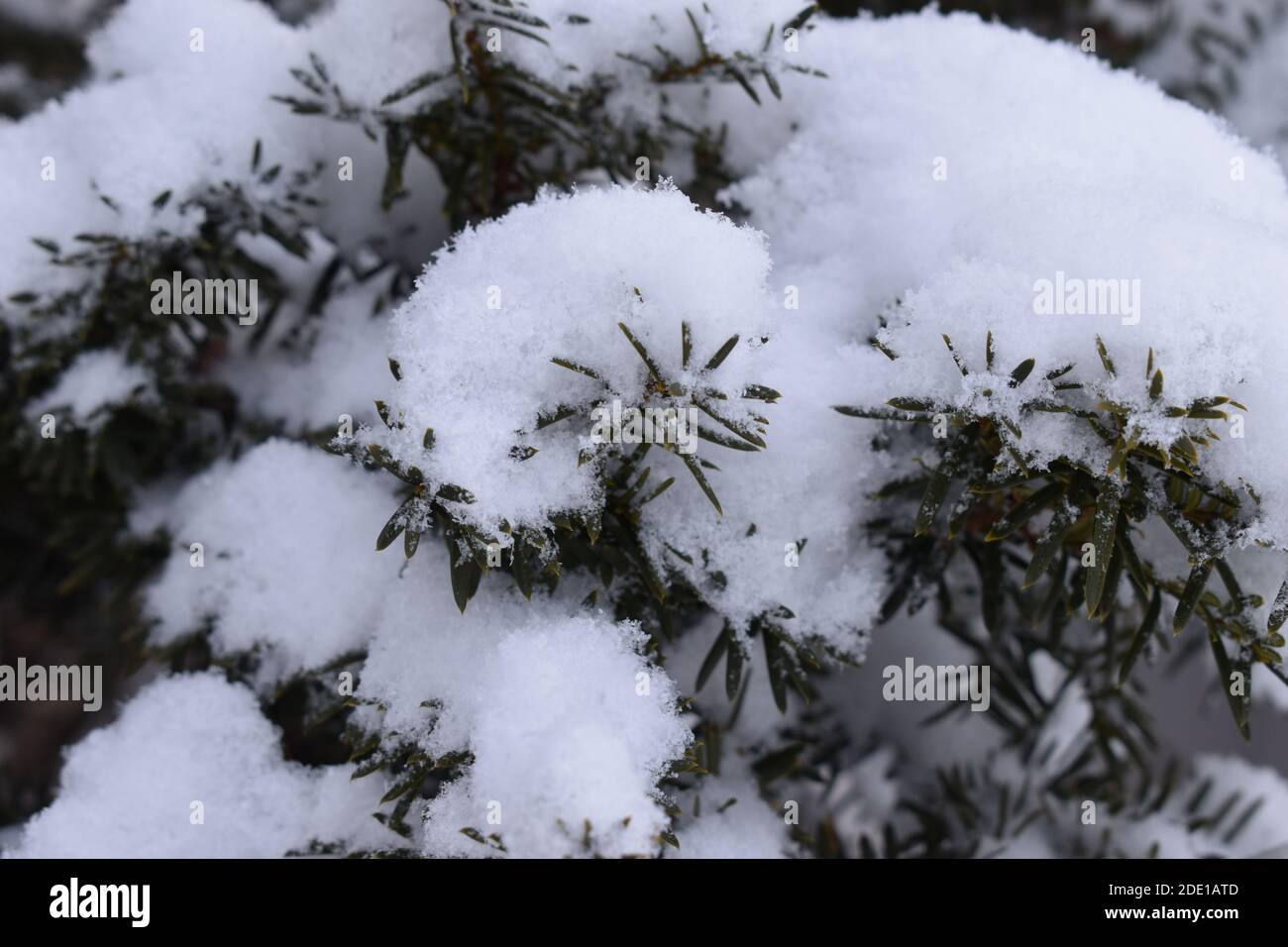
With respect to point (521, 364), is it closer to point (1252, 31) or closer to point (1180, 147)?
point (1180, 147)

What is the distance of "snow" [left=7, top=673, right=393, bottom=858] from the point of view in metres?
0.84

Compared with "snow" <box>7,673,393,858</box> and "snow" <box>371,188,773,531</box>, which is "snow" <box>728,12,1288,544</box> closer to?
"snow" <box>371,188,773,531</box>

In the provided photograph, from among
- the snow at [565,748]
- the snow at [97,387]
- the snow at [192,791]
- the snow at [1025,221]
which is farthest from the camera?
the snow at [97,387]

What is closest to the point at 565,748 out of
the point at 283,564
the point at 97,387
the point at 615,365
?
the point at 615,365

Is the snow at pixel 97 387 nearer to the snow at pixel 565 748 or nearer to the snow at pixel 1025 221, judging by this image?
the snow at pixel 565 748

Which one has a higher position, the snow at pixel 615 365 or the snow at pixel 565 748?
the snow at pixel 615 365

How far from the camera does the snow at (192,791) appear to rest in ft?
2.76

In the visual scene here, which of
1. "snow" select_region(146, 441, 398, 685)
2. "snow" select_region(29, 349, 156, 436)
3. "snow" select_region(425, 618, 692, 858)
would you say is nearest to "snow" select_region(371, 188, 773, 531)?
"snow" select_region(425, 618, 692, 858)

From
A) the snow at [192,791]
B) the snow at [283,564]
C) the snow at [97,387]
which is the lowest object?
the snow at [192,791]

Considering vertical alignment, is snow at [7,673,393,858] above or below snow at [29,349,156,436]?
below

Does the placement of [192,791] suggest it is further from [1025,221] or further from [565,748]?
[1025,221]

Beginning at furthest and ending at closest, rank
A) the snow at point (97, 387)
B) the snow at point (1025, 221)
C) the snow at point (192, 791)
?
the snow at point (97, 387)
the snow at point (192, 791)
the snow at point (1025, 221)

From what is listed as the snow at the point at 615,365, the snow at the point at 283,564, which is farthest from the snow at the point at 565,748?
the snow at the point at 283,564
